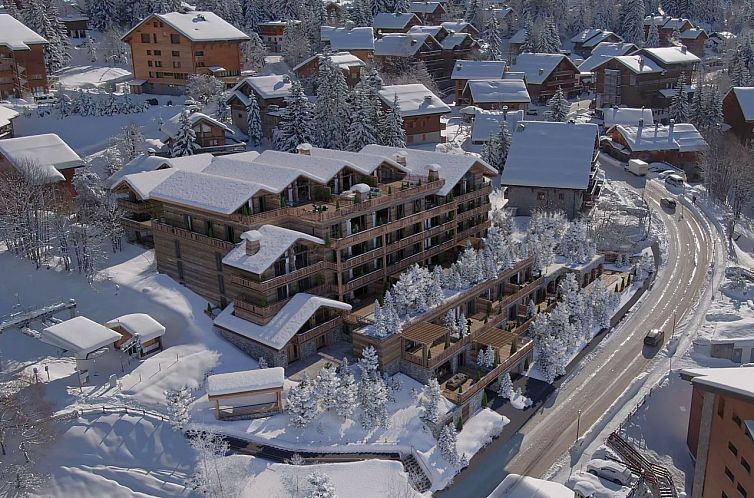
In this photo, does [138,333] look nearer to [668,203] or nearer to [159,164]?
[159,164]

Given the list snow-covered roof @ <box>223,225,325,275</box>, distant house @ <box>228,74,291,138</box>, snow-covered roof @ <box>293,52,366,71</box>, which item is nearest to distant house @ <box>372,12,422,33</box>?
snow-covered roof @ <box>293,52,366,71</box>

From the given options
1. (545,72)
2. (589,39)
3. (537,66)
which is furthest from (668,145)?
(589,39)

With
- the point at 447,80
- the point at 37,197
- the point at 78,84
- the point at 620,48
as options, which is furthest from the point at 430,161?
the point at 620,48

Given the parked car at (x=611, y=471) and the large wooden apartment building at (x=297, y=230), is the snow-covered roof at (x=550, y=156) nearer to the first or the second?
the large wooden apartment building at (x=297, y=230)

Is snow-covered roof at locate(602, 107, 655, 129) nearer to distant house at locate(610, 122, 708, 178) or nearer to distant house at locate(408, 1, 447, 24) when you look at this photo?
distant house at locate(610, 122, 708, 178)

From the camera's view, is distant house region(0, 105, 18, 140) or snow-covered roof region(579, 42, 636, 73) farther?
snow-covered roof region(579, 42, 636, 73)
